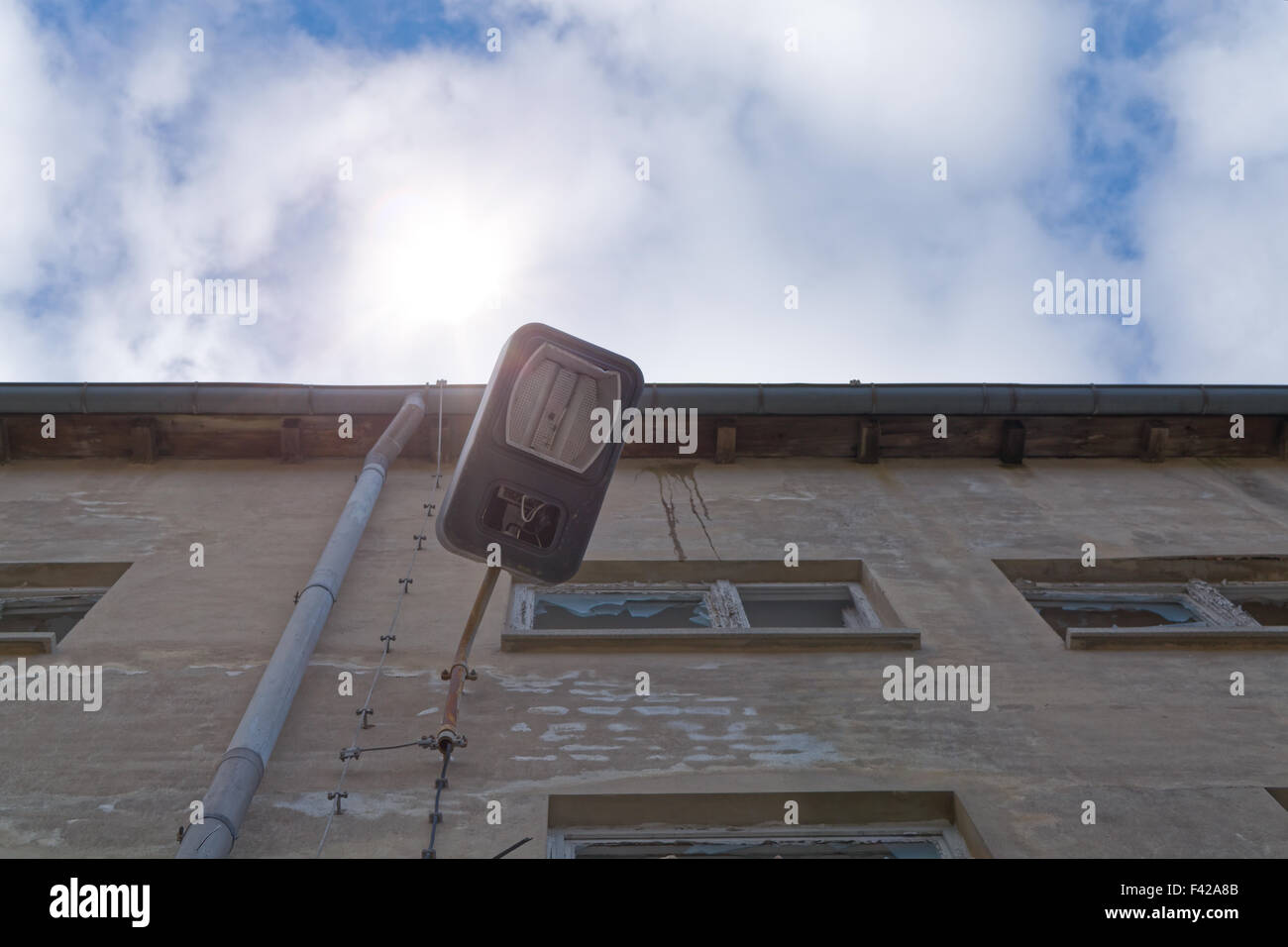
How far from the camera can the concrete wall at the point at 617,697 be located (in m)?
4.51

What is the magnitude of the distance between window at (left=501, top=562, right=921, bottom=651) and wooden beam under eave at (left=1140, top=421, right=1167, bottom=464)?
131 inches

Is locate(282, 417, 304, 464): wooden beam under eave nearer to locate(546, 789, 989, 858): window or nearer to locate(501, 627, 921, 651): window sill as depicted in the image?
locate(501, 627, 921, 651): window sill

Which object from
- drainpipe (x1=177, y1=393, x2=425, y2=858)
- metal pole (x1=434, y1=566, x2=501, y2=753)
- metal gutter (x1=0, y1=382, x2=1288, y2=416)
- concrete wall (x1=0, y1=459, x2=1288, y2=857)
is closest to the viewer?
drainpipe (x1=177, y1=393, x2=425, y2=858)

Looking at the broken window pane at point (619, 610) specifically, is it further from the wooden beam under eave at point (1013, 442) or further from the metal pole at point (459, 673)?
the wooden beam under eave at point (1013, 442)

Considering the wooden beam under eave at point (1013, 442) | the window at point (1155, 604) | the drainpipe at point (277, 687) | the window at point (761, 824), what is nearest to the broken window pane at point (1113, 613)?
the window at point (1155, 604)

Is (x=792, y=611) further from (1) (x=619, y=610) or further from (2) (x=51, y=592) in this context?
(2) (x=51, y=592)

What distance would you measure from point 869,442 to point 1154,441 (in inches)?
91.0

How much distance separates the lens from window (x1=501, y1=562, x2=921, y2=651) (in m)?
5.97

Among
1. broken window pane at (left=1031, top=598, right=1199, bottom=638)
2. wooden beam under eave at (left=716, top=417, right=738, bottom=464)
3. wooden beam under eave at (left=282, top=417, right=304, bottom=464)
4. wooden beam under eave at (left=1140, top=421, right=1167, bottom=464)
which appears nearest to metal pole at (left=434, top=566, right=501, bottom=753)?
broken window pane at (left=1031, top=598, right=1199, bottom=638)

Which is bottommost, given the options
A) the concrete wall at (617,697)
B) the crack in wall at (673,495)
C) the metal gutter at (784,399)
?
the concrete wall at (617,697)

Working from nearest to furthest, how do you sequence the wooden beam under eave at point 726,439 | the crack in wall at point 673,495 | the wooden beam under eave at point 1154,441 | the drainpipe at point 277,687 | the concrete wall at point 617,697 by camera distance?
1. the drainpipe at point 277,687
2. the concrete wall at point 617,697
3. the crack in wall at point 673,495
4. the wooden beam under eave at point 726,439
5. the wooden beam under eave at point 1154,441

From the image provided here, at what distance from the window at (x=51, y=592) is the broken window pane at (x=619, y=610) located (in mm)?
2664

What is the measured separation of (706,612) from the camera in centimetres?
686
